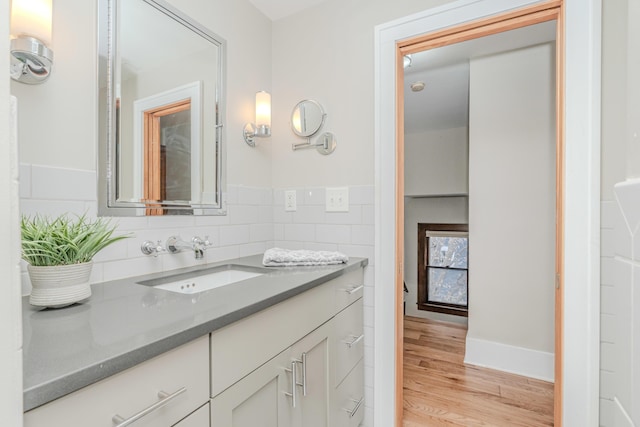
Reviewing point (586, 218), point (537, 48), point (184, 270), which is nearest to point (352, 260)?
point (184, 270)

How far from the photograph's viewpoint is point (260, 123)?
161cm

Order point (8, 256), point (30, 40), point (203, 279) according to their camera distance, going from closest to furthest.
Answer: point (8, 256)
point (30, 40)
point (203, 279)

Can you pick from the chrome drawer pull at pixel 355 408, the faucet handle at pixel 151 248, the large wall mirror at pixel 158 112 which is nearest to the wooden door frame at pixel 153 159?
the large wall mirror at pixel 158 112

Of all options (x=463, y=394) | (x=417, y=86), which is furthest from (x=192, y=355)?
(x=417, y=86)

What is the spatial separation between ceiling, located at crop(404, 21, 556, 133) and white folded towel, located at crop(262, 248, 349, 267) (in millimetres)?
1606

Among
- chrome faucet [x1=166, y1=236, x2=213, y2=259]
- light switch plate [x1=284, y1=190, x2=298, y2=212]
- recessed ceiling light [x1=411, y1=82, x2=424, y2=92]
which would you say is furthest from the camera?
recessed ceiling light [x1=411, y1=82, x2=424, y2=92]

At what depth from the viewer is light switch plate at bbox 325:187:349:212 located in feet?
5.16

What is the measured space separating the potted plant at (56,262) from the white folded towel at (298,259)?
671mm

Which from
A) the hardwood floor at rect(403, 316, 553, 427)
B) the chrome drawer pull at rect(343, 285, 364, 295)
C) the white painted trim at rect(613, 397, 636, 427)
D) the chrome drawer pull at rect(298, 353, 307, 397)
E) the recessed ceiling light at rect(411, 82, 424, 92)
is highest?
the recessed ceiling light at rect(411, 82, 424, 92)

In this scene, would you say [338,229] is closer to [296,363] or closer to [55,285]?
[296,363]

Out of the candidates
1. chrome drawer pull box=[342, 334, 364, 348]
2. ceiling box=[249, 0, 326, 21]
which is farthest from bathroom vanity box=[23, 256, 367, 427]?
ceiling box=[249, 0, 326, 21]

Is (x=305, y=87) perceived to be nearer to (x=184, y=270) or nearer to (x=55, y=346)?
(x=184, y=270)

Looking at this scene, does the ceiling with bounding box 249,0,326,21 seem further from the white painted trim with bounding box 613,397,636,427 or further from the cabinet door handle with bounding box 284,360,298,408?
the white painted trim with bounding box 613,397,636,427

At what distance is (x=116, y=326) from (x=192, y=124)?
98cm
